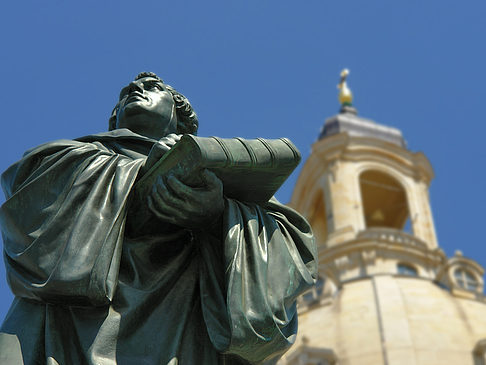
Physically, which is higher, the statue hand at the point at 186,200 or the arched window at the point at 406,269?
the arched window at the point at 406,269

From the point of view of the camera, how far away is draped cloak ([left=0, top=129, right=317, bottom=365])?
14.0 ft

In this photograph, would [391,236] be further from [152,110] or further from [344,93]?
[152,110]

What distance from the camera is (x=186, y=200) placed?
14.8 ft

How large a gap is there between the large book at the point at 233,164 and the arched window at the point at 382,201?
63193 millimetres

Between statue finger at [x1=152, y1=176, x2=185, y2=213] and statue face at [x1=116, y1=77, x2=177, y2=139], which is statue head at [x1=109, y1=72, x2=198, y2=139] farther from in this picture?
statue finger at [x1=152, y1=176, x2=185, y2=213]

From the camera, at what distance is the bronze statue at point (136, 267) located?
4.27m

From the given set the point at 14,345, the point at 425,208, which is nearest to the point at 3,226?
the point at 14,345

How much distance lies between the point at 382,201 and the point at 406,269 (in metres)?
7.23

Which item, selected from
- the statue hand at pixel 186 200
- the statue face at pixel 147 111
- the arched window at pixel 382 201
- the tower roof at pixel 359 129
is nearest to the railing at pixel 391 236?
the arched window at pixel 382 201

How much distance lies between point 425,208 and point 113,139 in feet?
206

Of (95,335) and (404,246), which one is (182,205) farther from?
(404,246)

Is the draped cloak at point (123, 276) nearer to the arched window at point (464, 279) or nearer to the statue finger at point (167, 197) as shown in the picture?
the statue finger at point (167, 197)

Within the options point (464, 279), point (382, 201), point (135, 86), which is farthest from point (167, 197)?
point (382, 201)

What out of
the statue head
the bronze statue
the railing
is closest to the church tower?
the railing
